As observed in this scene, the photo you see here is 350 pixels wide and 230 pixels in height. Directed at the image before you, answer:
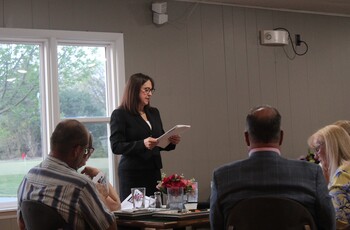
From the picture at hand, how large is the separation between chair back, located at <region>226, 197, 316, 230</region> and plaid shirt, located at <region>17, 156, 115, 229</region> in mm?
644

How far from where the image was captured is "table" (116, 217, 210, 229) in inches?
115

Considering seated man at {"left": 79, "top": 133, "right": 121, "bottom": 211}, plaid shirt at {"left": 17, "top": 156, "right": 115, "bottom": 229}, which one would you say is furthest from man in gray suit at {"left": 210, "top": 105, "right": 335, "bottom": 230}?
seated man at {"left": 79, "top": 133, "right": 121, "bottom": 211}

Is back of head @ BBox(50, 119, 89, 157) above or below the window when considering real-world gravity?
below

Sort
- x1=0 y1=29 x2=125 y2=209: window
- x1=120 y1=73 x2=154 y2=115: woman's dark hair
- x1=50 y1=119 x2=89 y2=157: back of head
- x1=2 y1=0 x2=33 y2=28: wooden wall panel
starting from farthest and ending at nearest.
Answer: x1=0 y1=29 x2=125 y2=209: window → x1=2 y1=0 x2=33 y2=28: wooden wall panel → x1=120 y1=73 x2=154 y2=115: woman's dark hair → x1=50 y1=119 x2=89 y2=157: back of head

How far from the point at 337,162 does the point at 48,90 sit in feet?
9.08

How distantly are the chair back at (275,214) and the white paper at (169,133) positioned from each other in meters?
1.85

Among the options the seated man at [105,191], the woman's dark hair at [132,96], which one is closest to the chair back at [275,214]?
the seated man at [105,191]

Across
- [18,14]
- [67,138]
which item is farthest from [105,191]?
[18,14]

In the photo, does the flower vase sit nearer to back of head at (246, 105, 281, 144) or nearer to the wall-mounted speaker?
back of head at (246, 105, 281, 144)

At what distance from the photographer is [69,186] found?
2521mm

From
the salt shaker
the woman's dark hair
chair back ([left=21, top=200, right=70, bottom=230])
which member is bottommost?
the salt shaker

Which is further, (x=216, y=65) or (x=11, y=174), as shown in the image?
(x=216, y=65)

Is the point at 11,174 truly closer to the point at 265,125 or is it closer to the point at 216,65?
the point at 216,65

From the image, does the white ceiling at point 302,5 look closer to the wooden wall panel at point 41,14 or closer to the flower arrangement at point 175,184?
the wooden wall panel at point 41,14
